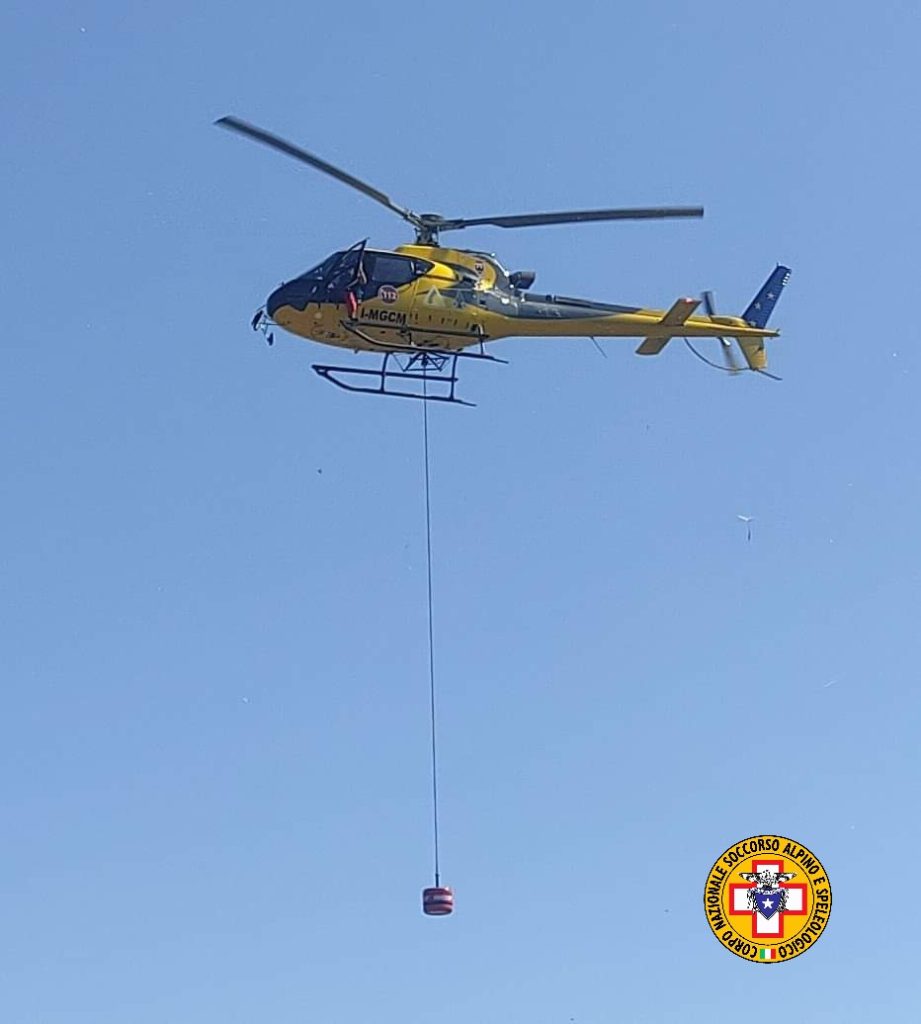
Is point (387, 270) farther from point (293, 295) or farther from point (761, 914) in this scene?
point (761, 914)

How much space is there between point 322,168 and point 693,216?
3890 millimetres

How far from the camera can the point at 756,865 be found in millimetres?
26641

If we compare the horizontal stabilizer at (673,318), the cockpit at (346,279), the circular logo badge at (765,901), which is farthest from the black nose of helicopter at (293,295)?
the circular logo badge at (765,901)

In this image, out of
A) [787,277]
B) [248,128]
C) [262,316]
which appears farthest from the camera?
[787,277]

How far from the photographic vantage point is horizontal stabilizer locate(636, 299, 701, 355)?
100 feet

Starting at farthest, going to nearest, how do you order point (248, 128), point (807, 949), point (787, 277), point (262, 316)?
point (787, 277) → point (262, 316) → point (248, 128) → point (807, 949)

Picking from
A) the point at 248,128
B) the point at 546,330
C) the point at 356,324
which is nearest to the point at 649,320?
the point at 546,330

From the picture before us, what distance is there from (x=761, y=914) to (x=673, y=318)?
736cm

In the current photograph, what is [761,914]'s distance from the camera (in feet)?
86.9

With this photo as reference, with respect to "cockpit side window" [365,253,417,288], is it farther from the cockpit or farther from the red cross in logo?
the red cross in logo

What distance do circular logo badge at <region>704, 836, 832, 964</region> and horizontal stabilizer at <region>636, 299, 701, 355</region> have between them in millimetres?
6641

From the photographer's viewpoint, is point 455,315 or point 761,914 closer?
point 761,914

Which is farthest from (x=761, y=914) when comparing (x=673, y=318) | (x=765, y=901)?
(x=673, y=318)

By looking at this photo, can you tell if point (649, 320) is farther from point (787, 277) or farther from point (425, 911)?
point (425, 911)
